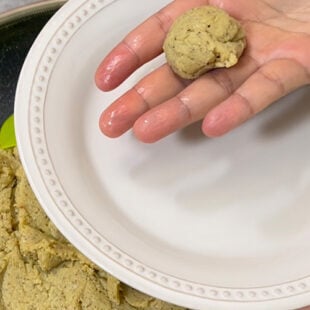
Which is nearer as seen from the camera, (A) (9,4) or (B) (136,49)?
(B) (136,49)

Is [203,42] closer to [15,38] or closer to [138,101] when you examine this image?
[138,101]

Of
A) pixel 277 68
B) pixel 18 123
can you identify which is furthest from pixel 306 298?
pixel 18 123

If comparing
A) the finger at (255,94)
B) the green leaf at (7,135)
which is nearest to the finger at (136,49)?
the finger at (255,94)

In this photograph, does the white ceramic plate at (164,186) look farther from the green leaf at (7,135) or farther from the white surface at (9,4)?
the white surface at (9,4)

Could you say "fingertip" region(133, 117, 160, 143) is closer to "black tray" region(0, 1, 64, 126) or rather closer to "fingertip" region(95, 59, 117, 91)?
"fingertip" region(95, 59, 117, 91)

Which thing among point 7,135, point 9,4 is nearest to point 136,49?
point 7,135

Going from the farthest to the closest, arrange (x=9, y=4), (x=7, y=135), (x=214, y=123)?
1. (x=9, y=4)
2. (x=7, y=135)
3. (x=214, y=123)
